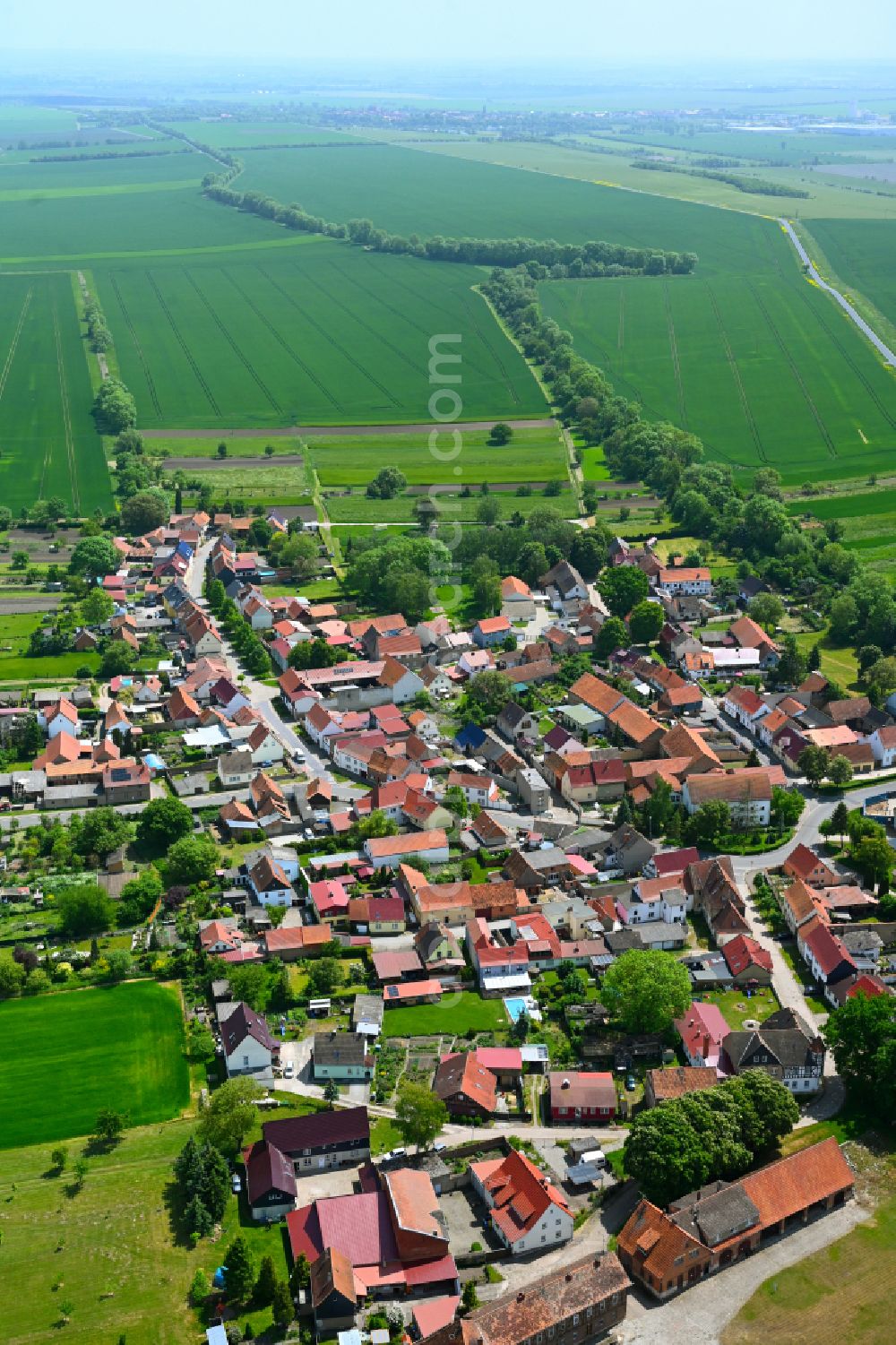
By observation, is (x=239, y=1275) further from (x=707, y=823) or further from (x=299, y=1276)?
(x=707, y=823)

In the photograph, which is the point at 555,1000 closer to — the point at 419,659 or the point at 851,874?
the point at 851,874

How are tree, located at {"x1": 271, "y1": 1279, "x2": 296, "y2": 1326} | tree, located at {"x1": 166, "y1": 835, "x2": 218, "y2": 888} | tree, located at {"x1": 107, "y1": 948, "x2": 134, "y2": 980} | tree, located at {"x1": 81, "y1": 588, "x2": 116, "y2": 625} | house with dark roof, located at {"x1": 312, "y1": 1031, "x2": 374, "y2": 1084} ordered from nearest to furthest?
tree, located at {"x1": 271, "y1": 1279, "x2": 296, "y2": 1326} → house with dark roof, located at {"x1": 312, "y1": 1031, "x2": 374, "y2": 1084} → tree, located at {"x1": 107, "y1": 948, "x2": 134, "y2": 980} → tree, located at {"x1": 166, "y1": 835, "x2": 218, "y2": 888} → tree, located at {"x1": 81, "y1": 588, "x2": 116, "y2": 625}

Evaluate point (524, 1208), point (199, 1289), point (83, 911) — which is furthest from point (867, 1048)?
point (83, 911)

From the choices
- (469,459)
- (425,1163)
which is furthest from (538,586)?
(425,1163)

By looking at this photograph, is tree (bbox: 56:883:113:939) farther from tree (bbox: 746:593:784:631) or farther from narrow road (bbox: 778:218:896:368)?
narrow road (bbox: 778:218:896:368)

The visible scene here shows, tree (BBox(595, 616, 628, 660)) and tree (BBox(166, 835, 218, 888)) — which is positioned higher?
tree (BBox(595, 616, 628, 660))

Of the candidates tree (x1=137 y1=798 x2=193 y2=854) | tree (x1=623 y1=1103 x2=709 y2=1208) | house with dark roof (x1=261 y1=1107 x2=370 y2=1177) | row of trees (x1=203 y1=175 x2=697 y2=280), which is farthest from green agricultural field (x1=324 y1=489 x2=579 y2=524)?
row of trees (x1=203 y1=175 x2=697 y2=280)
